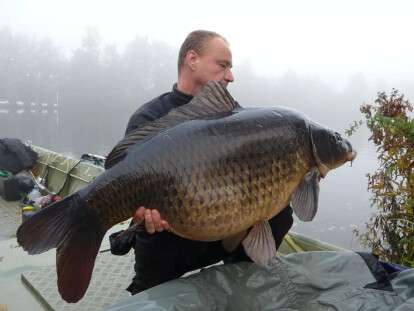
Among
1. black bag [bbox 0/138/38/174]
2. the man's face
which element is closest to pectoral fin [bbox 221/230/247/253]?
the man's face

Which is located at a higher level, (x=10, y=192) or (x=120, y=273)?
(x=120, y=273)

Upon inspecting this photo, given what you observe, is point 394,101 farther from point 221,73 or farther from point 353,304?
point 353,304

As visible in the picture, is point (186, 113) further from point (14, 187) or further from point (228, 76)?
point (14, 187)

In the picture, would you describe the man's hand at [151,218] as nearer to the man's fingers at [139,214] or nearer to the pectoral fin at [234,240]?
the man's fingers at [139,214]

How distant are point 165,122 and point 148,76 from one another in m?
83.8

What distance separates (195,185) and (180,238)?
652 mm

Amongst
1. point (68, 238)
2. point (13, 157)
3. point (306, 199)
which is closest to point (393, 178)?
point (306, 199)

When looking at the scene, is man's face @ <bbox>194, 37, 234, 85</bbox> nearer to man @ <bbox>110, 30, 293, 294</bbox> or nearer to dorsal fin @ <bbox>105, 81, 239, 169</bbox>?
man @ <bbox>110, 30, 293, 294</bbox>

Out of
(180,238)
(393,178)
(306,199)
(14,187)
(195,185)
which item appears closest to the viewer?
(195,185)

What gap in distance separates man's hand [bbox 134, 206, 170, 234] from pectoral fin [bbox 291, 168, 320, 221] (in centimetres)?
58

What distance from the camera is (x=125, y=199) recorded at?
1.69m

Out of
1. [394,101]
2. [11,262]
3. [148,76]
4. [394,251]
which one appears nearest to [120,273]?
[11,262]

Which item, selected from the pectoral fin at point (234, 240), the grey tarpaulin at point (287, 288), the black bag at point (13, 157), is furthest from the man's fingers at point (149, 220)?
the black bag at point (13, 157)

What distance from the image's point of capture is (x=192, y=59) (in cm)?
233
